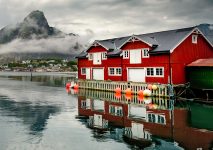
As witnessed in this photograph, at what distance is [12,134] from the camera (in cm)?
1938

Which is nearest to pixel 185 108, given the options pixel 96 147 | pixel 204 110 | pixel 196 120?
pixel 204 110

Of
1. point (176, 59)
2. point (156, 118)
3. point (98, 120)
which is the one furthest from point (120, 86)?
point (98, 120)

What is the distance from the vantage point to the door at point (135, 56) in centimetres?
4474

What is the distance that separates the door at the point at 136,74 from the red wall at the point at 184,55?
4.84 meters

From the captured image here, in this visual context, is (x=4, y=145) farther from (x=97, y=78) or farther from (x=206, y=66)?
(x=97, y=78)

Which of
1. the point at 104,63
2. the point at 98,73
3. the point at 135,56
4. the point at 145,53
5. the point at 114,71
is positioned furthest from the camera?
the point at 98,73

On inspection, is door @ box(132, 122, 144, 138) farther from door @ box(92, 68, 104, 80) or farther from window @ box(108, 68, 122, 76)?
door @ box(92, 68, 104, 80)

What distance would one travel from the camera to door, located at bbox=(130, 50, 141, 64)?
147 feet

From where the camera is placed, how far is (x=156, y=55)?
138 ft

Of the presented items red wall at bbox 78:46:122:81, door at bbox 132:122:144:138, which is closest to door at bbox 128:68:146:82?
red wall at bbox 78:46:122:81

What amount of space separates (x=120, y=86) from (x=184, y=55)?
10166 mm

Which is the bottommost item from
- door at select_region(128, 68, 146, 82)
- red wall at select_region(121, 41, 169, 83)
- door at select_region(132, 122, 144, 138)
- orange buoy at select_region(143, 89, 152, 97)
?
door at select_region(132, 122, 144, 138)

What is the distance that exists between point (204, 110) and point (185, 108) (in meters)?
1.90

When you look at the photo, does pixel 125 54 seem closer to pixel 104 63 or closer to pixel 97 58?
pixel 104 63
